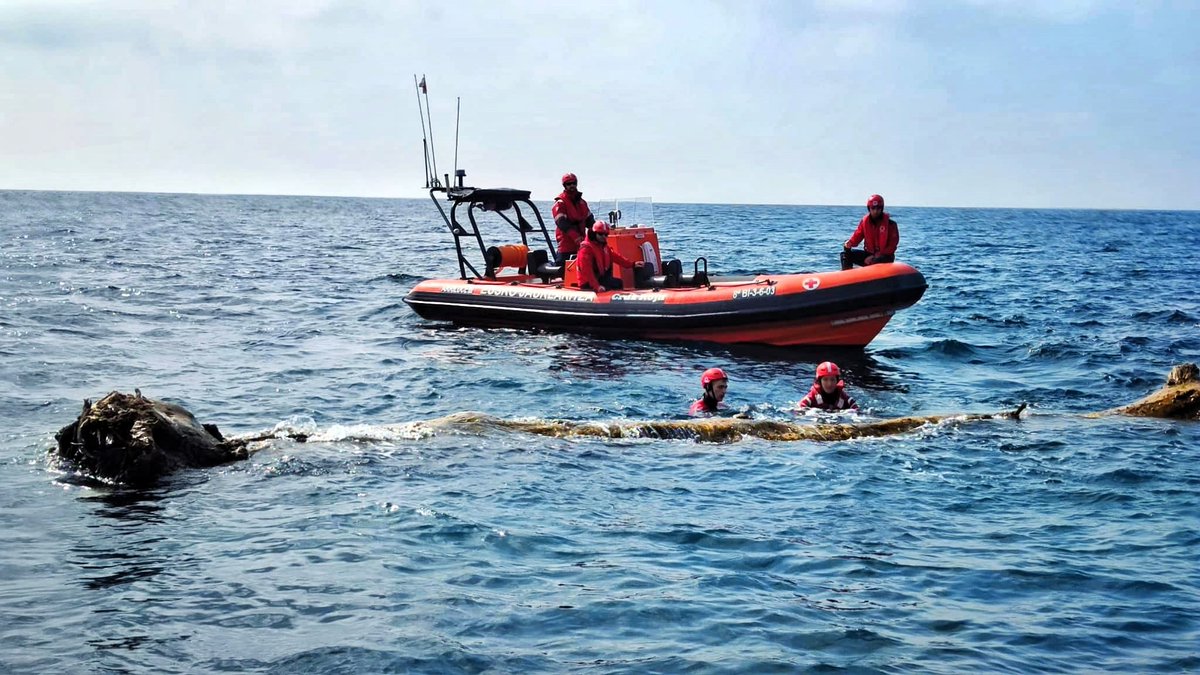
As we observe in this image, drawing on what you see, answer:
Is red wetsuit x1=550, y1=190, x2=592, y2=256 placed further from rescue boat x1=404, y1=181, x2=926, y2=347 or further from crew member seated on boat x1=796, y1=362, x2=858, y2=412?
crew member seated on boat x1=796, y1=362, x2=858, y2=412

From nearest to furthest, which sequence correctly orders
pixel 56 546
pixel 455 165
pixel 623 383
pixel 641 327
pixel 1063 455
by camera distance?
1. pixel 56 546
2. pixel 1063 455
3. pixel 623 383
4. pixel 641 327
5. pixel 455 165

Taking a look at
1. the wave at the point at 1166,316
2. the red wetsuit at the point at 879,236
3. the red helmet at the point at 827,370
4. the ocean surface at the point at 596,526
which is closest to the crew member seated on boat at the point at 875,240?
the red wetsuit at the point at 879,236

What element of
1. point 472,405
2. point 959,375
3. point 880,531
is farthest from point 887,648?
point 959,375

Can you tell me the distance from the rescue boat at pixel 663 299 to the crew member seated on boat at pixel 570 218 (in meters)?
0.34

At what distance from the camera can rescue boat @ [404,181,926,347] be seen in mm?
14281

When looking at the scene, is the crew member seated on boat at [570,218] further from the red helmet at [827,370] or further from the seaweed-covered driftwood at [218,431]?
the seaweed-covered driftwood at [218,431]

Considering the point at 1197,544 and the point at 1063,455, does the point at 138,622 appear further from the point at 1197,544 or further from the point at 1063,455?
the point at 1063,455

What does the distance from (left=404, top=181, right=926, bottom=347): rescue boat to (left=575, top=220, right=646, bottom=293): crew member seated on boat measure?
0.15 metres

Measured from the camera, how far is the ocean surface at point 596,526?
5.38 m

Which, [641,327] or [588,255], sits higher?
[588,255]

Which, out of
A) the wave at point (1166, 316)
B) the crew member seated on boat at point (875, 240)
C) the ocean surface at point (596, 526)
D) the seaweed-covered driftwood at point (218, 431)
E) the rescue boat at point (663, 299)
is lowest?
the ocean surface at point (596, 526)

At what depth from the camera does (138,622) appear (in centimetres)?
549

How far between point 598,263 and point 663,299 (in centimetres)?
120

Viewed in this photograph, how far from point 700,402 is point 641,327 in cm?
461
